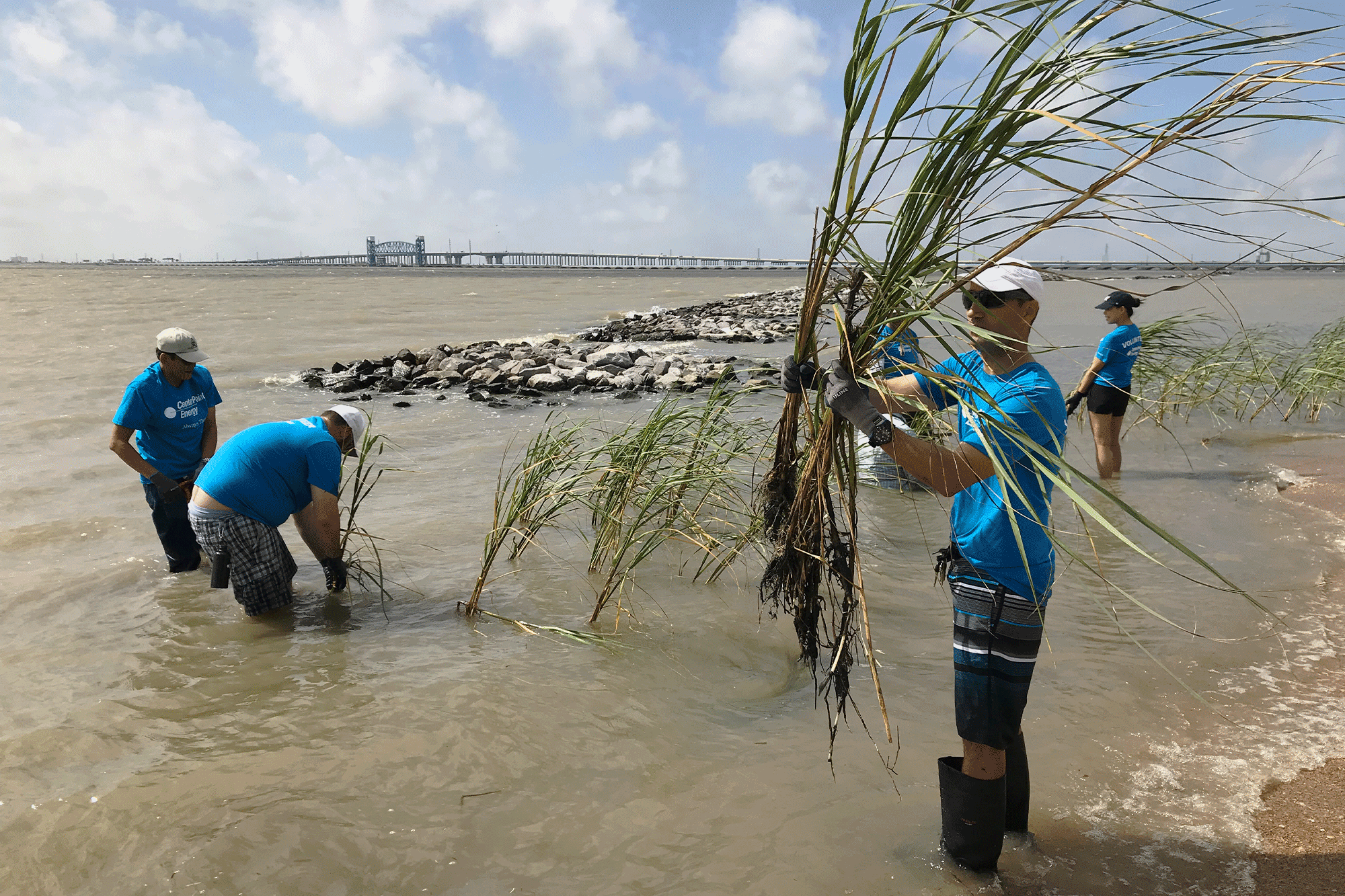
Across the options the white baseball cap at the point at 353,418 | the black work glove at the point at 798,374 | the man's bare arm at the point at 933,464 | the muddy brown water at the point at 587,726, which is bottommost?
the muddy brown water at the point at 587,726

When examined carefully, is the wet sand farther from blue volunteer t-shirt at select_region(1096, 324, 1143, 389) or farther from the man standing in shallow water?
the man standing in shallow water

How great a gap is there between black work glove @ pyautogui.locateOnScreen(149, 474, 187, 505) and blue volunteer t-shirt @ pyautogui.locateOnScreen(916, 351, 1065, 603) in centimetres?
467

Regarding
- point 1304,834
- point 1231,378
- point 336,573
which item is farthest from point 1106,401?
point 336,573

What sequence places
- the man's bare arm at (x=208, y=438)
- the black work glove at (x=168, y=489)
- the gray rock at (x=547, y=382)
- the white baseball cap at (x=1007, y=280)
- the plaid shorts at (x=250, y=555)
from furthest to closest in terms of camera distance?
the gray rock at (x=547, y=382) → the man's bare arm at (x=208, y=438) → the black work glove at (x=168, y=489) → the plaid shorts at (x=250, y=555) → the white baseball cap at (x=1007, y=280)

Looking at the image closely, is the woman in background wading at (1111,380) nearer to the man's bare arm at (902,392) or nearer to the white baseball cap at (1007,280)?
the man's bare arm at (902,392)

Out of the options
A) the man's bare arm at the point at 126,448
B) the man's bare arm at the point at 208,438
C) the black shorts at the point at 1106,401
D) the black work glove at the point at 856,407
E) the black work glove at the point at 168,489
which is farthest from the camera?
the black shorts at the point at 1106,401

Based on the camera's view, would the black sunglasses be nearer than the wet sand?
Yes

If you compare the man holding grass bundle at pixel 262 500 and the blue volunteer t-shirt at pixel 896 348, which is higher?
the blue volunteer t-shirt at pixel 896 348

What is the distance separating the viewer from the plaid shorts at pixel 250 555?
4.33 m

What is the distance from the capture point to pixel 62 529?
616 cm

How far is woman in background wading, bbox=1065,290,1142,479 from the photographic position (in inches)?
258

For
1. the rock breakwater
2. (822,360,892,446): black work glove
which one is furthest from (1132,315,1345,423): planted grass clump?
(822,360,892,446): black work glove

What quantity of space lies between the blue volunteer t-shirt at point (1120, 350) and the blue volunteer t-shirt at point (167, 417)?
6.47 m

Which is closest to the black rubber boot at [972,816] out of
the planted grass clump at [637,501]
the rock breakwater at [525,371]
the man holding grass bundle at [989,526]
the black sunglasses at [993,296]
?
the man holding grass bundle at [989,526]
